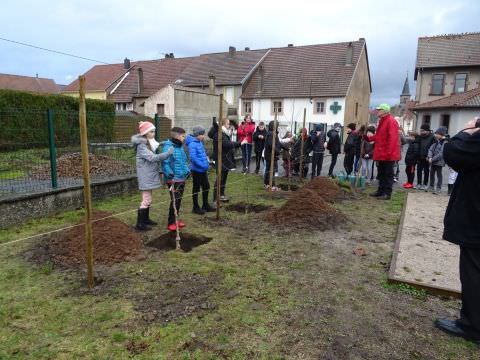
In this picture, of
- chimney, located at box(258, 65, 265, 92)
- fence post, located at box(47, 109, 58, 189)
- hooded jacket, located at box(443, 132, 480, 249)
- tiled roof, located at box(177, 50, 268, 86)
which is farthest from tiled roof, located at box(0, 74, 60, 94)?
hooded jacket, located at box(443, 132, 480, 249)

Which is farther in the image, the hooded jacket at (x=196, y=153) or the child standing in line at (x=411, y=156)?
the child standing in line at (x=411, y=156)

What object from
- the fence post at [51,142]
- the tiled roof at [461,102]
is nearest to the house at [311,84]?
the tiled roof at [461,102]

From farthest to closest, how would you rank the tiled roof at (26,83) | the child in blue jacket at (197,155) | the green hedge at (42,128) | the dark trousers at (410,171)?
the tiled roof at (26,83)
the dark trousers at (410,171)
the green hedge at (42,128)
the child in blue jacket at (197,155)

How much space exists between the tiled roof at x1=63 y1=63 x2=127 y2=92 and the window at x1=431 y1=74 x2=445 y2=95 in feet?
115

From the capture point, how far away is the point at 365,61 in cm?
3731

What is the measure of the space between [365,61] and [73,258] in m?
38.7

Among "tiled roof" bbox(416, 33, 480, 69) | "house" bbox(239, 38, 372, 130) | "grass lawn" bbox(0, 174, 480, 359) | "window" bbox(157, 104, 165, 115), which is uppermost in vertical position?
"tiled roof" bbox(416, 33, 480, 69)

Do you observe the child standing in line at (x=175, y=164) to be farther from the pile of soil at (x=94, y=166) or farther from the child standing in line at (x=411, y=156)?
the child standing in line at (x=411, y=156)

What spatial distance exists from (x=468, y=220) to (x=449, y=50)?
1460 inches

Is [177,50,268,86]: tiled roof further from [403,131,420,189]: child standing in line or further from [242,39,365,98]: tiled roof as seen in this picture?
[403,131,420,189]: child standing in line

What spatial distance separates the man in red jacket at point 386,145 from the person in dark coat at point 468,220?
5.44 metres

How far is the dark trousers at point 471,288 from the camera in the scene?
296 centimetres

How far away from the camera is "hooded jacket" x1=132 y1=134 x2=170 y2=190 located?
5516mm

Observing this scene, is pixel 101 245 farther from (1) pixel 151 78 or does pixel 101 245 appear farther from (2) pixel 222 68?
(1) pixel 151 78
